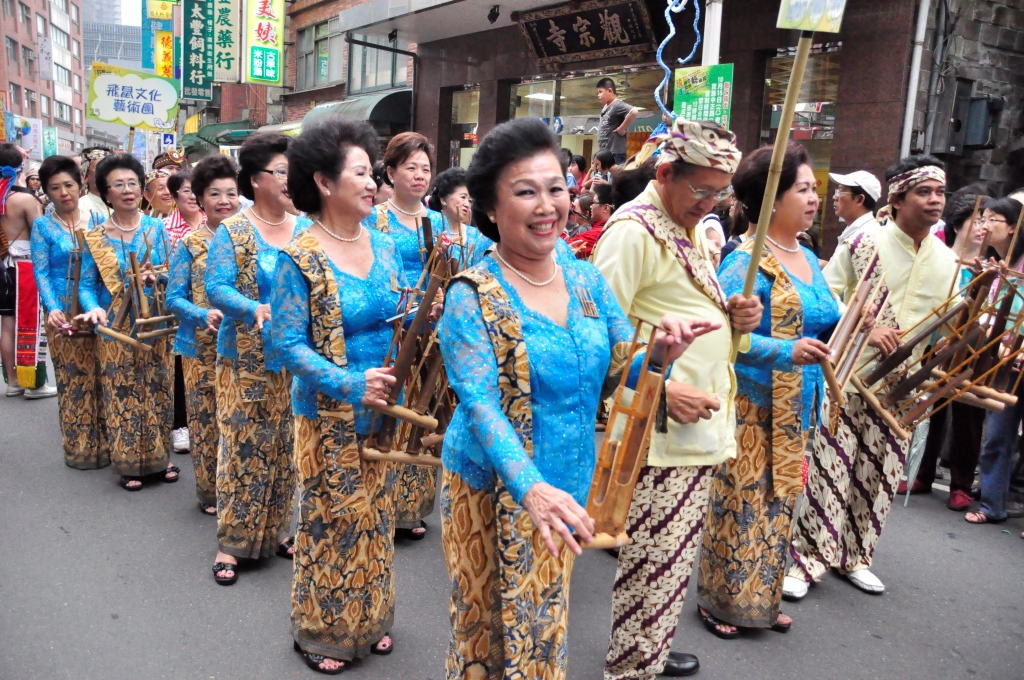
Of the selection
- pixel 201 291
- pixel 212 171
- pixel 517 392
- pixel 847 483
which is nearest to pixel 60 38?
pixel 212 171

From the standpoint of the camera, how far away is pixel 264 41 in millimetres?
18297

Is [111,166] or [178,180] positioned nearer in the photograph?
[111,166]

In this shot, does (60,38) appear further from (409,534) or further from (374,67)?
(409,534)

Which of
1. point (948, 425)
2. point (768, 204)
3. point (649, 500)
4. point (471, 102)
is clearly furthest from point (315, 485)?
point (471, 102)

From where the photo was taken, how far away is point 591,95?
1200cm

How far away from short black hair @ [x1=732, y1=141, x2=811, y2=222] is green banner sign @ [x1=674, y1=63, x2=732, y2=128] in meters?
3.31

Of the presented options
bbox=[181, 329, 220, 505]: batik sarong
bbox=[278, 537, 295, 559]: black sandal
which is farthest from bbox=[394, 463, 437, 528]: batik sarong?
bbox=[181, 329, 220, 505]: batik sarong

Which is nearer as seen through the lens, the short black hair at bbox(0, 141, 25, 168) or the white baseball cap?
the white baseball cap

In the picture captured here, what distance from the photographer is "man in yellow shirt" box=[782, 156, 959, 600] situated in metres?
3.88

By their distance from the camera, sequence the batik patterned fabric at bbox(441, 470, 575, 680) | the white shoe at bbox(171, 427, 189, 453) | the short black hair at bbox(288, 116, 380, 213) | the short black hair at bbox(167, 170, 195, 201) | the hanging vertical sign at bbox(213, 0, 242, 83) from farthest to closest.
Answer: the hanging vertical sign at bbox(213, 0, 242, 83) < the white shoe at bbox(171, 427, 189, 453) < the short black hair at bbox(167, 170, 195, 201) < the short black hair at bbox(288, 116, 380, 213) < the batik patterned fabric at bbox(441, 470, 575, 680)

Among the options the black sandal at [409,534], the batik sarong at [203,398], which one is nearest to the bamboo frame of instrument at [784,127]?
the black sandal at [409,534]

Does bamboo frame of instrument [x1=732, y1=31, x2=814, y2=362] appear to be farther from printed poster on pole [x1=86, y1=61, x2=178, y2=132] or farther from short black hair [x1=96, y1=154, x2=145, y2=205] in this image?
printed poster on pole [x1=86, y1=61, x2=178, y2=132]

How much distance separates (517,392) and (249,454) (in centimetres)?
221

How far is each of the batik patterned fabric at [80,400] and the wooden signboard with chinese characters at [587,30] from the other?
7.57m
